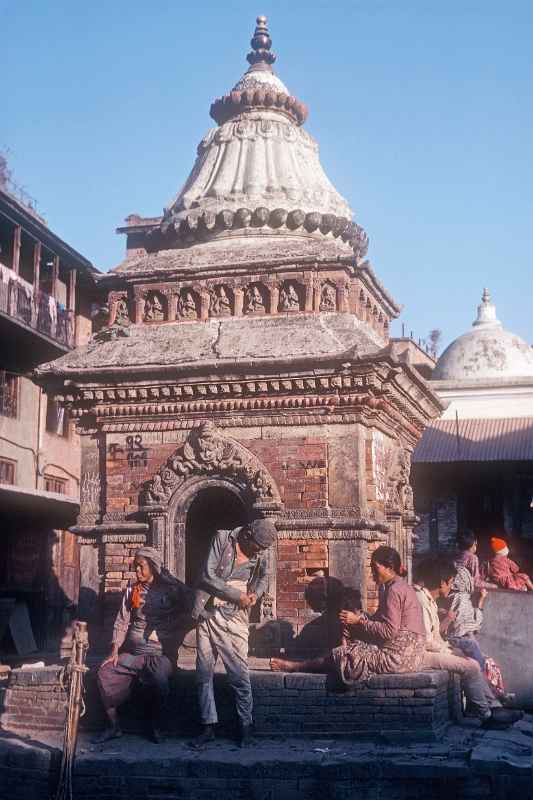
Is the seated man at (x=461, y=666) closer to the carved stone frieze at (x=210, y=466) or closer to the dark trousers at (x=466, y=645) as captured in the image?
the dark trousers at (x=466, y=645)

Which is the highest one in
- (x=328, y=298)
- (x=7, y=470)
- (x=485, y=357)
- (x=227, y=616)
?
(x=485, y=357)

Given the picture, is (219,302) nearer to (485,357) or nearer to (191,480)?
(191,480)

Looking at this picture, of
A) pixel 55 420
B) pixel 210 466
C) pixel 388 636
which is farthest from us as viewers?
pixel 55 420

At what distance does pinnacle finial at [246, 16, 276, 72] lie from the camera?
1323 cm

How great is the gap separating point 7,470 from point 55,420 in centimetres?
301

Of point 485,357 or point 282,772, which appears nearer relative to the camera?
point 282,772

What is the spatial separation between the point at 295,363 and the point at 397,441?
2285 mm

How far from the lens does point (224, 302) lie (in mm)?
11273

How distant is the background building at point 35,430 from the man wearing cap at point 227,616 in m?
11.6

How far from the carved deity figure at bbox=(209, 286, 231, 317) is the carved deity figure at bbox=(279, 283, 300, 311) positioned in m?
0.64

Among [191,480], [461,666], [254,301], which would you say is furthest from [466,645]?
[254,301]

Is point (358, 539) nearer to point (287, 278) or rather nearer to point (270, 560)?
point (270, 560)

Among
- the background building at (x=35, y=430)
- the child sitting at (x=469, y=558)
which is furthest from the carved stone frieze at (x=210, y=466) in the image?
the background building at (x=35, y=430)

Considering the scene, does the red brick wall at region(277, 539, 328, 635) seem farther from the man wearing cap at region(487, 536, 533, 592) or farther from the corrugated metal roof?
the corrugated metal roof
